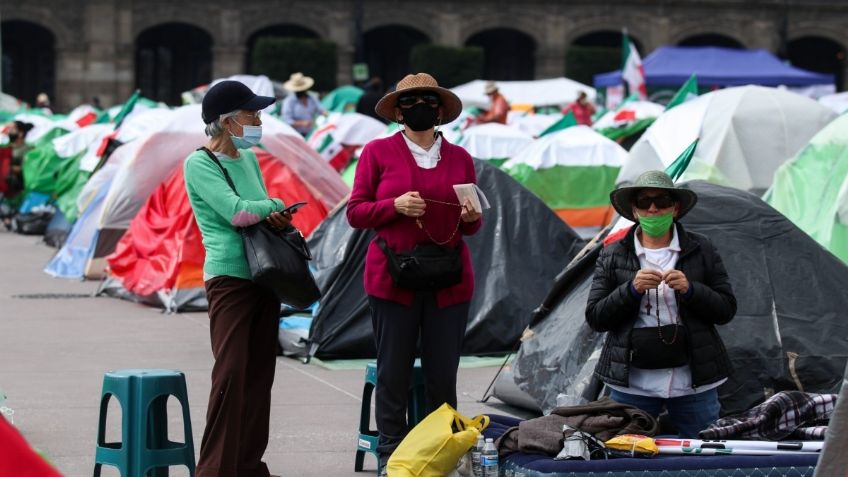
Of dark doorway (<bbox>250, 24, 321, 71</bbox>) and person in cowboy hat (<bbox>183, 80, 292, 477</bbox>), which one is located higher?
person in cowboy hat (<bbox>183, 80, 292, 477</bbox>)

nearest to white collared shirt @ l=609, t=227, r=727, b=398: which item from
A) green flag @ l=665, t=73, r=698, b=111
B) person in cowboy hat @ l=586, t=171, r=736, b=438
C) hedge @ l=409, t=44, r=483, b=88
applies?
person in cowboy hat @ l=586, t=171, r=736, b=438

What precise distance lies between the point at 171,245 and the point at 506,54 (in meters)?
41.5

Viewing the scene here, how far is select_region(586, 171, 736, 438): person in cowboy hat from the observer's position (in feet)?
20.9

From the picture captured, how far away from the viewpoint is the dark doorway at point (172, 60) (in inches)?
2053

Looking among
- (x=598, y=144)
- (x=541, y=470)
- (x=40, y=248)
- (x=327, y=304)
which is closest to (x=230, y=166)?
(x=541, y=470)

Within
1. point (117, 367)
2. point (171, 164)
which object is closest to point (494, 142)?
point (171, 164)

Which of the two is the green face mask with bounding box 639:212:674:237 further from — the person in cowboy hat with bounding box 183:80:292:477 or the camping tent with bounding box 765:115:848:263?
the camping tent with bounding box 765:115:848:263

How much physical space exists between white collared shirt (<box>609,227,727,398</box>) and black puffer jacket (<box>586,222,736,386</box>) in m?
0.03

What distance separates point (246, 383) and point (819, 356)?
3116 millimetres

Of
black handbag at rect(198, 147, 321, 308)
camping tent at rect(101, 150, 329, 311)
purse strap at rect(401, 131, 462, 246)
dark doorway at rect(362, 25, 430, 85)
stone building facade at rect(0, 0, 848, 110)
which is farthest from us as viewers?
dark doorway at rect(362, 25, 430, 85)

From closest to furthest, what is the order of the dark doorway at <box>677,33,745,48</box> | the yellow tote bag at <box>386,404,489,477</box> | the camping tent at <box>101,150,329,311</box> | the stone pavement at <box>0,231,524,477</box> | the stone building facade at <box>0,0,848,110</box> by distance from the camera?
the yellow tote bag at <box>386,404,489,477</box> → the stone pavement at <box>0,231,524,477</box> → the camping tent at <box>101,150,329,311</box> → the stone building facade at <box>0,0,848,110</box> → the dark doorway at <box>677,33,745,48</box>

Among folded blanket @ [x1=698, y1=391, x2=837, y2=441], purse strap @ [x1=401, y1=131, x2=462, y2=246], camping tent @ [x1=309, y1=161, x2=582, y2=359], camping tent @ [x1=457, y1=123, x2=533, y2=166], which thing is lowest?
camping tent @ [x1=457, y1=123, x2=533, y2=166]

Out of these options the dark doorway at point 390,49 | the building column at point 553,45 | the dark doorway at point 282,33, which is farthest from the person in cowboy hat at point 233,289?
the dark doorway at point 390,49

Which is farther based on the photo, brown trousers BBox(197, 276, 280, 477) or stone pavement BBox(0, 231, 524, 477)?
stone pavement BBox(0, 231, 524, 477)
